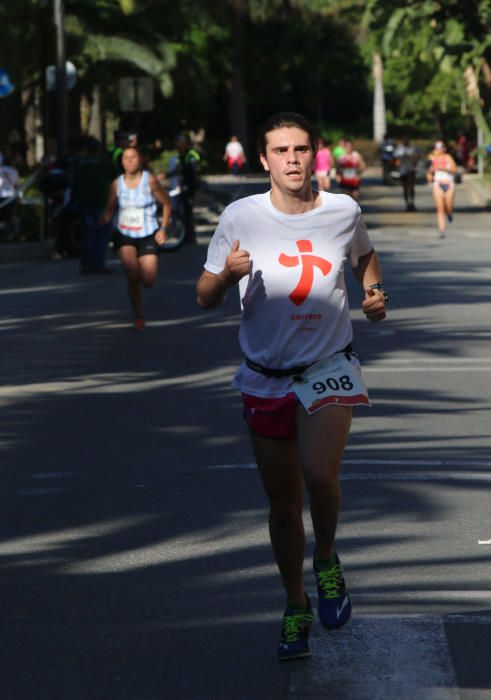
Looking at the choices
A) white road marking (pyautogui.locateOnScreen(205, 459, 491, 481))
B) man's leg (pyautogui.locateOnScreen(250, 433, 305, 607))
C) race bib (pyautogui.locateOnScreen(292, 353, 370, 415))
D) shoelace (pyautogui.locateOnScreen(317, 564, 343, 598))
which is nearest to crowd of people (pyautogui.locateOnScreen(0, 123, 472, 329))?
race bib (pyautogui.locateOnScreen(292, 353, 370, 415))

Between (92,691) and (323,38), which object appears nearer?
(92,691)

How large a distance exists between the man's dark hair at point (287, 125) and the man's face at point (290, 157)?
17mm

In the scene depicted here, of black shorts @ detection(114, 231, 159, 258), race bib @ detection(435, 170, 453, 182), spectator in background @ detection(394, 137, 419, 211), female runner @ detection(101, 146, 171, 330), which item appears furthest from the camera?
spectator in background @ detection(394, 137, 419, 211)

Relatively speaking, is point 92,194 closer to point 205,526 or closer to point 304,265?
point 205,526

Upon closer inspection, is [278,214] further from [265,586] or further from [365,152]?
[365,152]

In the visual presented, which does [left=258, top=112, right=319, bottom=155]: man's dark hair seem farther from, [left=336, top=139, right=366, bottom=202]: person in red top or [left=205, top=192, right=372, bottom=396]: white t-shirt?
[left=336, top=139, right=366, bottom=202]: person in red top

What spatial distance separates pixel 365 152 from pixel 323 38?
9.32 metres

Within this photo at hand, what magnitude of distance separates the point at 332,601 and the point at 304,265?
3.79ft

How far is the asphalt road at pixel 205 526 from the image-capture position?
5734mm

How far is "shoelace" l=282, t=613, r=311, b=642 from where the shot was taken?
585cm

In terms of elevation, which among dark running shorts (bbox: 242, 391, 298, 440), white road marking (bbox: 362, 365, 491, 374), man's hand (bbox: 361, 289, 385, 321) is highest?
man's hand (bbox: 361, 289, 385, 321)

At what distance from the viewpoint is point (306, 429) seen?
5.95m

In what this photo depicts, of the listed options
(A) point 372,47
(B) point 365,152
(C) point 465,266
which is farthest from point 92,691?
(B) point 365,152

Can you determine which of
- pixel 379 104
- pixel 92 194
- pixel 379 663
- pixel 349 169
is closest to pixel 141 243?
pixel 92 194
